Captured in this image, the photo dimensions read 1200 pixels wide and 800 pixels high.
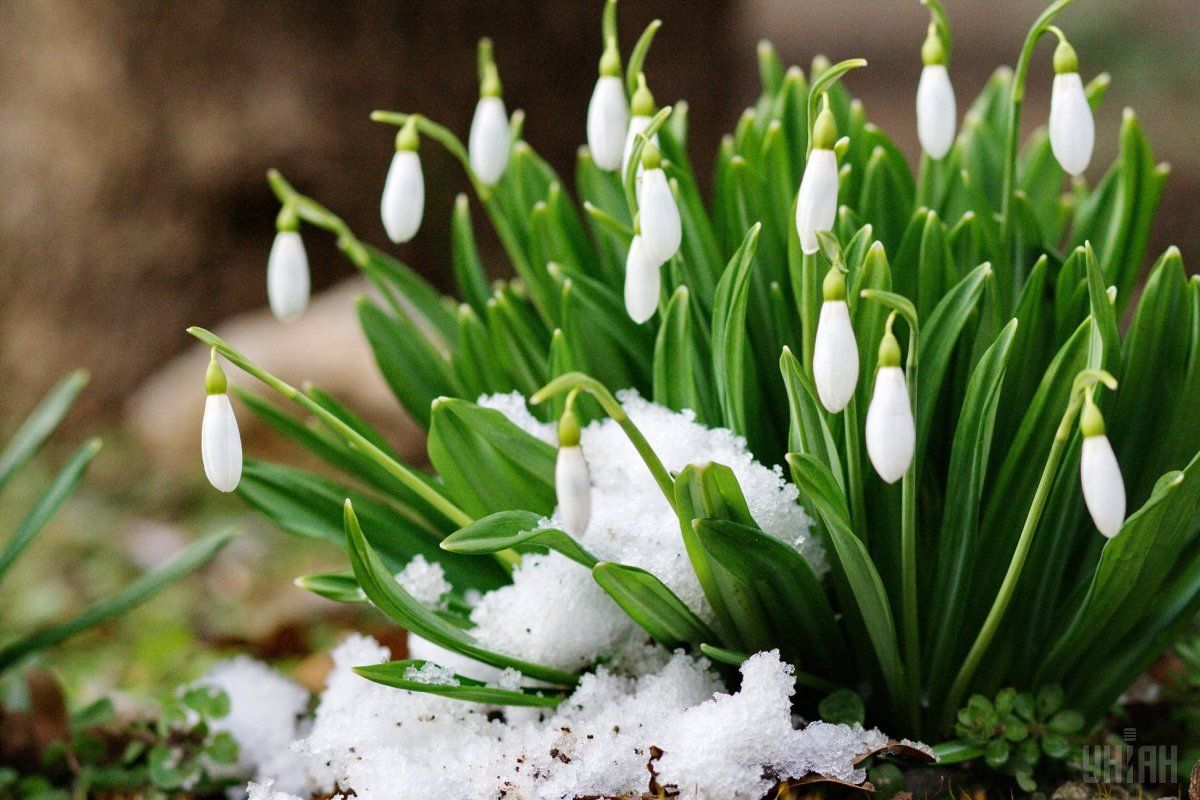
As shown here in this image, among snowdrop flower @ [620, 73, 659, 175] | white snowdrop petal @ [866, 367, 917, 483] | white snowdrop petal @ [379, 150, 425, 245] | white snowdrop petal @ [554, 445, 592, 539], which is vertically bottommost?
white snowdrop petal @ [554, 445, 592, 539]

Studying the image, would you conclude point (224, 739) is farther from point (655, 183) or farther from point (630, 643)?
point (655, 183)

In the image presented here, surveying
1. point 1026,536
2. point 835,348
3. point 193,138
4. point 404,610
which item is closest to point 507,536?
point 404,610

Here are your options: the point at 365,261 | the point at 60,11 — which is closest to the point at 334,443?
the point at 365,261

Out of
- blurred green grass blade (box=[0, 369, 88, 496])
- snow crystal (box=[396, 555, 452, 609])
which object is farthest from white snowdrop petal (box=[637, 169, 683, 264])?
blurred green grass blade (box=[0, 369, 88, 496])

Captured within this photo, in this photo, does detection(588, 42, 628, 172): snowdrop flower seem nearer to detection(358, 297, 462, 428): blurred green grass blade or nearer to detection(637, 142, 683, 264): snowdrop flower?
detection(637, 142, 683, 264): snowdrop flower

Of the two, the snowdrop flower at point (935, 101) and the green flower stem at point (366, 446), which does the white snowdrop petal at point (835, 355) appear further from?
the green flower stem at point (366, 446)

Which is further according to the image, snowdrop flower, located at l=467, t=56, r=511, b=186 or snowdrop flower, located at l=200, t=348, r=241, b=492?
snowdrop flower, located at l=467, t=56, r=511, b=186

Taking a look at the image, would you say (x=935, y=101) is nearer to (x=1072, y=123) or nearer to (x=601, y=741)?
(x=1072, y=123)
